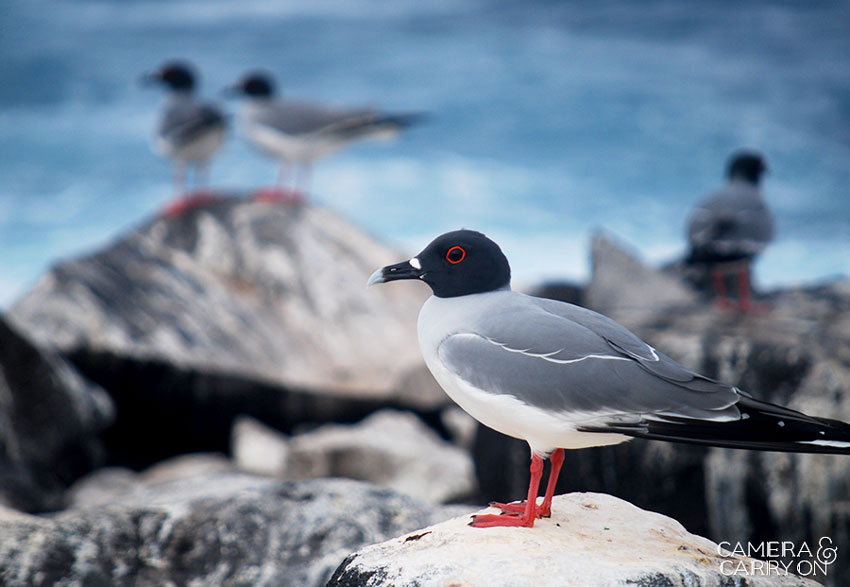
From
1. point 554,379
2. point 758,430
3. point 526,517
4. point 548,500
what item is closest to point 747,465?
point 548,500

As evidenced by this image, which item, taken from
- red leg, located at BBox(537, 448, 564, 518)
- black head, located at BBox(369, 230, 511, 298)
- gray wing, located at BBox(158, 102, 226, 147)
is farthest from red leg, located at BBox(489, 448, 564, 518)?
gray wing, located at BBox(158, 102, 226, 147)

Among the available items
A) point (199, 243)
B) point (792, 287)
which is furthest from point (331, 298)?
point (792, 287)

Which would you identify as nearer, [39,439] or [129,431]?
[39,439]

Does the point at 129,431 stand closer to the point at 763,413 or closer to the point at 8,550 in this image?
the point at 8,550

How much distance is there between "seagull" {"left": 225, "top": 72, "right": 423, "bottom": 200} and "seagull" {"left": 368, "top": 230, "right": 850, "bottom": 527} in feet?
21.9

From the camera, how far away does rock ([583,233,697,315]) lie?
28.3ft

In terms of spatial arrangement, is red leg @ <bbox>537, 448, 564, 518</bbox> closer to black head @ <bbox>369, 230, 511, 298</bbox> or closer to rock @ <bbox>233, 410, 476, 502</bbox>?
black head @ <bbox>369, 230, 511, 298</bbox>

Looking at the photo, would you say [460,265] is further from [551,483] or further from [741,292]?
[741,292]

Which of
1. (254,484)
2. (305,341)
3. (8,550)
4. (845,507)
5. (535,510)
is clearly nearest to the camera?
(535,510)

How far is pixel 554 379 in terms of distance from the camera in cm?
310

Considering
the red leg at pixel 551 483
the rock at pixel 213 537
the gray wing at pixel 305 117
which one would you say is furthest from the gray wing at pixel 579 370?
the gray wing at pixel 305 117

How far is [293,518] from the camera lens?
4402 millimetres

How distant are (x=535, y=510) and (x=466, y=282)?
860 mm

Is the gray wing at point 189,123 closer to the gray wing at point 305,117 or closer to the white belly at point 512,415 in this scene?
the gray wing at point 305,117
